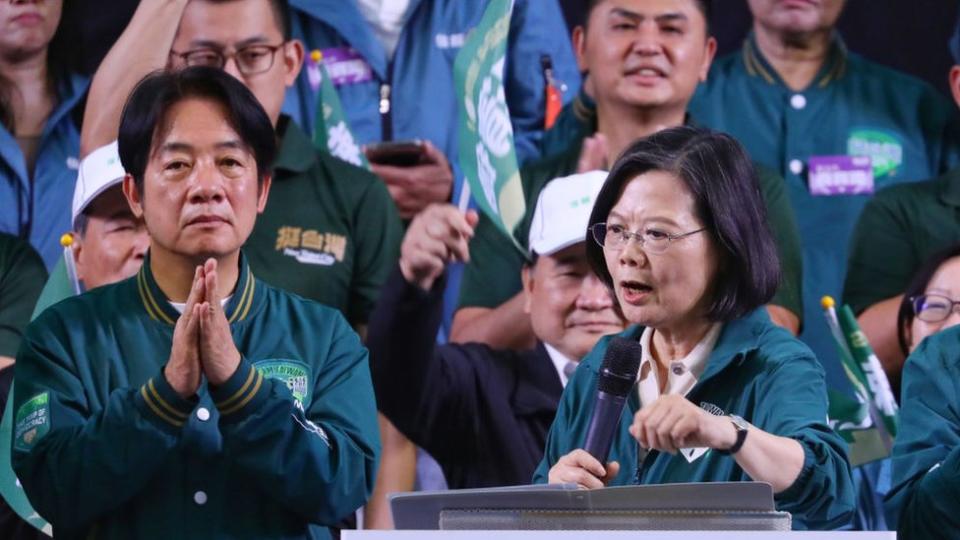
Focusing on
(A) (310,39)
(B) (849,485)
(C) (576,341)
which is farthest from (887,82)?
(B) (849,485)

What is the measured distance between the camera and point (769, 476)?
2.31m

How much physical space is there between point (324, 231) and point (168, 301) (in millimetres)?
1016

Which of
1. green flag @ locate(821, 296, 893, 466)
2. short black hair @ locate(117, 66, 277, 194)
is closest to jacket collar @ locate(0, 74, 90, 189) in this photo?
short black hair @ locate(117, 66, 277, 194)

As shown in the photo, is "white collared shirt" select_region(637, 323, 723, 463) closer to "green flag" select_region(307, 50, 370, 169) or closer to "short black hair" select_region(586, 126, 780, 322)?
"short black hair" select_region(586, 126, 780, 322)

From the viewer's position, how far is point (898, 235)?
4.25m

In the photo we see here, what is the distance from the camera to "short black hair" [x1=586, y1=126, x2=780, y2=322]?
2.62m

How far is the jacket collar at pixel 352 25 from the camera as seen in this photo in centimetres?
420

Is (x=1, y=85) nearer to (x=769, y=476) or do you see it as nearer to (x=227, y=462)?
(x=227, y=462)

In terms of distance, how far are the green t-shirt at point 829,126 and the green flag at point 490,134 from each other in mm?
543

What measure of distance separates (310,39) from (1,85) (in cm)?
78

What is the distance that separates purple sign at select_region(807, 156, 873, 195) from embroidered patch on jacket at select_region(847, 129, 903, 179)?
0.03m

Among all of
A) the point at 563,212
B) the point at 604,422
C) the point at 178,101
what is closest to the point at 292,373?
the point at 178,101

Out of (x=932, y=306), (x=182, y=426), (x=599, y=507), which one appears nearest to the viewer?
(x=599, y=507)

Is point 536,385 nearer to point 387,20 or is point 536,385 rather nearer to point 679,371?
point 387,20
